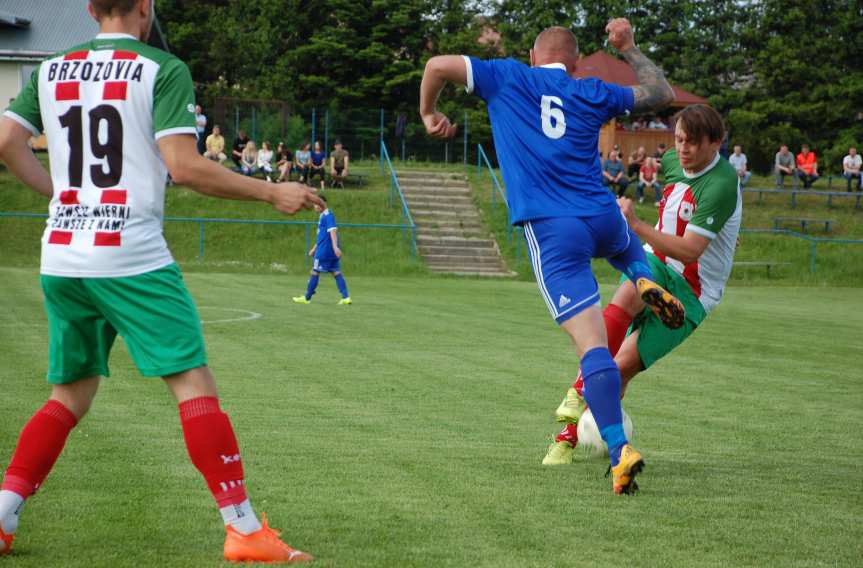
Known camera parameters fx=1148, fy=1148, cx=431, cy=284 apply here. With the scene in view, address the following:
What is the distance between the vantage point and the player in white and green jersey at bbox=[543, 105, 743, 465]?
651cm

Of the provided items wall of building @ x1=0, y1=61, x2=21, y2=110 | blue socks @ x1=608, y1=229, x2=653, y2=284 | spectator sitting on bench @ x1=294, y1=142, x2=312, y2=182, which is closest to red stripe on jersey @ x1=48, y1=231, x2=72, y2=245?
blue socks @ x1=608, y1=229, x2=653, y2=284

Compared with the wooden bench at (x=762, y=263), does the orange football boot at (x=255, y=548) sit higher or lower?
higher

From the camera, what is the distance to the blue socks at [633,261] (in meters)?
6.24

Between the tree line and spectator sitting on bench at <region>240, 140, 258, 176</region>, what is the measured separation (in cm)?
1682

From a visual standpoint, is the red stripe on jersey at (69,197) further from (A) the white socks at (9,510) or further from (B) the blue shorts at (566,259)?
(B) the blue shorts at (566,259)

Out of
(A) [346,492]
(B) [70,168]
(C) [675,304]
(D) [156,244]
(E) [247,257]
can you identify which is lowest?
(E) [247,257]

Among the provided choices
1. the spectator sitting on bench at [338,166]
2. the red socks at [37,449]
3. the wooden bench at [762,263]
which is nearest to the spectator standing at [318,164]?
the spectator sitting on bench at [338,166]

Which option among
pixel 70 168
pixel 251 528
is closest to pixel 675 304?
pixel 251 528

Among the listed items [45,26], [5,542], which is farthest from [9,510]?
[45,26]

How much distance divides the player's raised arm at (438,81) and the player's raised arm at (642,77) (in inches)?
37.5

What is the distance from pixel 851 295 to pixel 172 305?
86.5 feet

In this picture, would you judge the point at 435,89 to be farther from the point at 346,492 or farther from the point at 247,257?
the point at 247,257

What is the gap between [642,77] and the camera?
20.3ft

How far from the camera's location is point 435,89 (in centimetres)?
581
